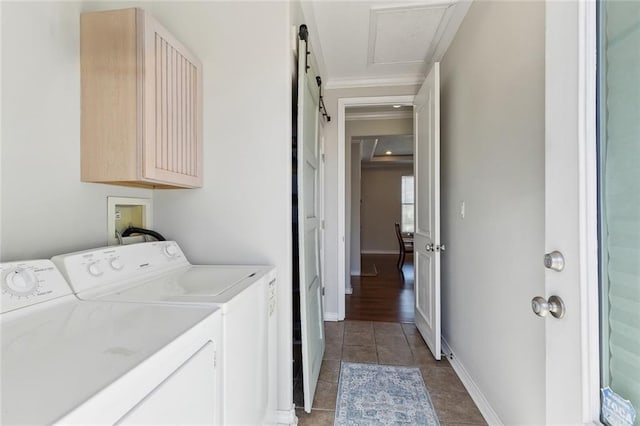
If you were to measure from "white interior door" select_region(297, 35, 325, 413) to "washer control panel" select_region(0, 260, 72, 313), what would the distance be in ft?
A: 3.35

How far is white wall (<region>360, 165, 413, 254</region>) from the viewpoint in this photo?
27.5 feet

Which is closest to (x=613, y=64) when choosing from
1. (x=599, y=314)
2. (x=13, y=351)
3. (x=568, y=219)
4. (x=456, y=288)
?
(x=568, y=219)

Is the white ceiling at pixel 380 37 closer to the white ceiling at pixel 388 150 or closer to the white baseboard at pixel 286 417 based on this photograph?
the white ceiling at pixel 388 150

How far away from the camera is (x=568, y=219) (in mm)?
727

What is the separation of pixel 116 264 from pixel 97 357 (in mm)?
687

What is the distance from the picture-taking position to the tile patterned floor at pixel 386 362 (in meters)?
1.69

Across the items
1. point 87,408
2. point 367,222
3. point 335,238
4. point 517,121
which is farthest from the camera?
point 367,222

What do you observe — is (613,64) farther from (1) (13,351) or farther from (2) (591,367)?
(1) (13,351)

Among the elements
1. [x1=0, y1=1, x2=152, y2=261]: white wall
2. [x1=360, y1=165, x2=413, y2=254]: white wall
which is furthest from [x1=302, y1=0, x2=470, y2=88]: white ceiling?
[x1=360, y1=165, x2=413, y2=254]: white wall

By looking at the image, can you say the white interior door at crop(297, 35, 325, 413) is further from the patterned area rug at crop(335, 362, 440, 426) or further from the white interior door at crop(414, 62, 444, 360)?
the white interior door at crop(414, 62, 444, 360)

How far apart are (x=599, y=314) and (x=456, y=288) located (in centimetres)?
161

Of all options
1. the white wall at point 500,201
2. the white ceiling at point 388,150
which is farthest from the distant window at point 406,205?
the white wall at point 500,201

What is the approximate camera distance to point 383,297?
3990mm

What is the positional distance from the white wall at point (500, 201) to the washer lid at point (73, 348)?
134 centimetres
